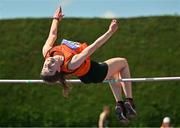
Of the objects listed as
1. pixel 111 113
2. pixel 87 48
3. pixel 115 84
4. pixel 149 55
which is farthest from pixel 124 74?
pixel 149 55

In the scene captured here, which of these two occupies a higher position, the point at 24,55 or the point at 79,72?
the point at 24,55

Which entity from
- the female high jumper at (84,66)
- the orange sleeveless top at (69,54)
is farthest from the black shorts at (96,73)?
the orange sleeveless top at (69,54)

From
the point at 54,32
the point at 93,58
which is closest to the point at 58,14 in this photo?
the point at 54,32

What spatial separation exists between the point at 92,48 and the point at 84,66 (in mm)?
351

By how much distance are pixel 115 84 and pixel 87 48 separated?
2.87 feet

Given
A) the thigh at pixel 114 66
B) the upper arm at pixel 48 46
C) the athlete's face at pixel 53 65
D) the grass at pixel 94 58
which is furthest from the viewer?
the grass at pixel 94 58

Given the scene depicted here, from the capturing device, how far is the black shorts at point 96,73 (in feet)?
28.5

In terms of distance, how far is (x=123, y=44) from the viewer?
20297 mm

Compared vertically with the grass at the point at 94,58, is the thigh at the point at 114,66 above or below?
below

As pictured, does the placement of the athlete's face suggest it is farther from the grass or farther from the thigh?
the grass

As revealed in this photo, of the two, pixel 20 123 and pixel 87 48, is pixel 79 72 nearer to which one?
pixel 87 48

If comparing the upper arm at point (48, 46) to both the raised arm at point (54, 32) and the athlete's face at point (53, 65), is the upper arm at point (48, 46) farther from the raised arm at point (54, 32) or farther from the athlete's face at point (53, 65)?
the athlete's face at point (53, 65)

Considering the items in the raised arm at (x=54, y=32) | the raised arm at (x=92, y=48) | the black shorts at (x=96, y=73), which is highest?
the raised arm at (x=54, y=32)

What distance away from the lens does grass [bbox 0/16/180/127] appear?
18.8 m
